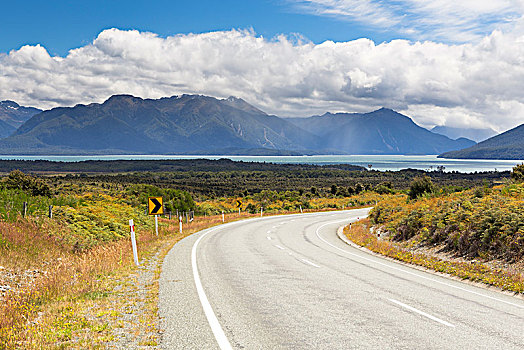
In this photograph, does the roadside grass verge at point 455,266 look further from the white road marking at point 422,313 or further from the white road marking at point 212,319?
the white road marking at point 212,319

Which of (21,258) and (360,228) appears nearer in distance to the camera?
(21,258)

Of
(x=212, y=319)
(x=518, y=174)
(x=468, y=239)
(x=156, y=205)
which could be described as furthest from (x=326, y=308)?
(x=518, y=174)

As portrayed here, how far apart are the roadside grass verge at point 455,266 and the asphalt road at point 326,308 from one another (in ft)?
2.08

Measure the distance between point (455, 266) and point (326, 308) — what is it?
23.7ft

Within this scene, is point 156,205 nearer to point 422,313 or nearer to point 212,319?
point 212,319

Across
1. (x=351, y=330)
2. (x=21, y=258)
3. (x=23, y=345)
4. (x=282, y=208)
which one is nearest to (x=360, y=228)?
(x=21, y=258)

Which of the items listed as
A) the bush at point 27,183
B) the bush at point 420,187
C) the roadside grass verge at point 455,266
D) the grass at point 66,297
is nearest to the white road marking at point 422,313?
the roadside grass verge at point 455,266

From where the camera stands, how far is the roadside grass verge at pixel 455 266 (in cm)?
1120

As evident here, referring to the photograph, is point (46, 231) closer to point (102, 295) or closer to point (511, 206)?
point (102, 295)

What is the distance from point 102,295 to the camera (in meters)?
9.20

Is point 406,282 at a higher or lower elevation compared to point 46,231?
lower

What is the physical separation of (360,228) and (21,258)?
19.4 metres

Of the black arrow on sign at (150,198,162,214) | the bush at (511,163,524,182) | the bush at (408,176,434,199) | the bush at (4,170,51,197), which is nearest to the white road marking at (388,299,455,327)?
the black arrow on sign at (150,198,162,214)

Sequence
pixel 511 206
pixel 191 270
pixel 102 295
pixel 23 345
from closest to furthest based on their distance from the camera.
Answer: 1. pixel 23 345
2. pixel 102 295
3. pixel 191 270
4. pixel 511 206
